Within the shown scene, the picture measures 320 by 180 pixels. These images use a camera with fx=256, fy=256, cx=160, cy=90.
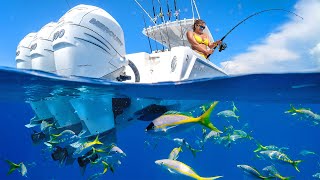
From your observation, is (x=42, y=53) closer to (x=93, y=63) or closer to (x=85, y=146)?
(x=93, y=63)

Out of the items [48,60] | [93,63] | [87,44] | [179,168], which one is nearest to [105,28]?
[87,44]

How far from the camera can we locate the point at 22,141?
70.7m

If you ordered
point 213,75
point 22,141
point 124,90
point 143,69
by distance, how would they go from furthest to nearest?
1. point 22,141
2. point 124,90
3. point 213,75
4. point 143,69

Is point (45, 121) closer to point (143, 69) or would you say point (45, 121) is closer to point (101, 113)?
point (101, 113)

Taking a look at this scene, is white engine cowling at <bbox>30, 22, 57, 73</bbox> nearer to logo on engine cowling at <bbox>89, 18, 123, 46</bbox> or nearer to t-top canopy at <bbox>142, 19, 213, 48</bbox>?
logo on engine cowling at <bbox>89, 18, 123, 46</bbox>

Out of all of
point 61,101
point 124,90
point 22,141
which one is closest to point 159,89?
point 124,90

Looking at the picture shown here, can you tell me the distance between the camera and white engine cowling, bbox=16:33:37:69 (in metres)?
6.38

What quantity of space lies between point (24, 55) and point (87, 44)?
87.0 inches

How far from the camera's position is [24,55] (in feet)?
21.1

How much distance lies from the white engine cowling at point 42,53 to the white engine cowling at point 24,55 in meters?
0.51

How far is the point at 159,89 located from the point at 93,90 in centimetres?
219

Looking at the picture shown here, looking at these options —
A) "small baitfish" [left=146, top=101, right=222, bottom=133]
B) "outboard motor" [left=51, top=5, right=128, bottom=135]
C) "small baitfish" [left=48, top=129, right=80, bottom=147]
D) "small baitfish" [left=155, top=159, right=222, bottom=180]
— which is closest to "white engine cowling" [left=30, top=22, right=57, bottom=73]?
"outboard motor" [left=51, top=5, right=128, bottom=135]

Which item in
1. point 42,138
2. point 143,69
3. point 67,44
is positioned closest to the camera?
point 67,44

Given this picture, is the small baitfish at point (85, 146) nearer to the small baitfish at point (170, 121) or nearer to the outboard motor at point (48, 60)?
the outboard motor at point (48, 60)
